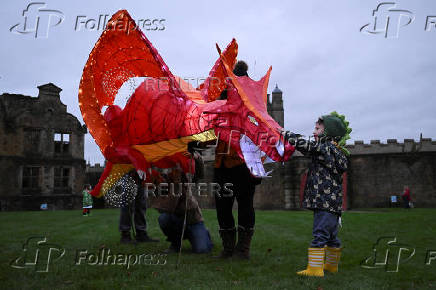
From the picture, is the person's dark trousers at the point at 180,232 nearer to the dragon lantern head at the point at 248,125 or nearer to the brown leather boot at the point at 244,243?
the brown leather boot at the point at 244,243

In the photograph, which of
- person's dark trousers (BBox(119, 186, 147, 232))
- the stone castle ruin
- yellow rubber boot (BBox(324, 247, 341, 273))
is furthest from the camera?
the stone castle ruin

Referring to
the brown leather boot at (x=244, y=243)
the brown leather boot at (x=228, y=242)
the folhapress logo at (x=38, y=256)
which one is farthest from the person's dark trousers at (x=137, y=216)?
the brown leather boot at (x=244, y=243)

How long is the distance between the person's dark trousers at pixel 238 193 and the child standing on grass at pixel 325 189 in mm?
810

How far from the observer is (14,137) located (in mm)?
26391

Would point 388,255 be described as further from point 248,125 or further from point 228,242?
point 248,125

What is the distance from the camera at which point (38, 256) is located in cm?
505

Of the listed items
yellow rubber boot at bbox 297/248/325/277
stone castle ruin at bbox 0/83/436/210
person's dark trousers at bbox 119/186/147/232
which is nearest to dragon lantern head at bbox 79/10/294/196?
yellow rubber boot at bbox 297/248/325/277

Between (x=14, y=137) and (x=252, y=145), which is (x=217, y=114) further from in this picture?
(x=14, y=137)

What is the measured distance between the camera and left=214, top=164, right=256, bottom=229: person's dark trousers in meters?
A: 4.73

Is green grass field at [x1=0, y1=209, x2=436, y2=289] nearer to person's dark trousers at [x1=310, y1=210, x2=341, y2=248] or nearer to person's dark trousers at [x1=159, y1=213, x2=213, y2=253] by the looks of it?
person's dark trousers at [x1=159, y1=213, x2=213, y2=253]

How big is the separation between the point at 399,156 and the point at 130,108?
22456 millimetres

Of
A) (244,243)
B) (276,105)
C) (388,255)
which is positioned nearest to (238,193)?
(244,243)

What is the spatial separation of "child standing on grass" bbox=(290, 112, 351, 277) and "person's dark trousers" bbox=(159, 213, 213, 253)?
6.01ft

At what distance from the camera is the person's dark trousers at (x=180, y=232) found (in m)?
5.43
